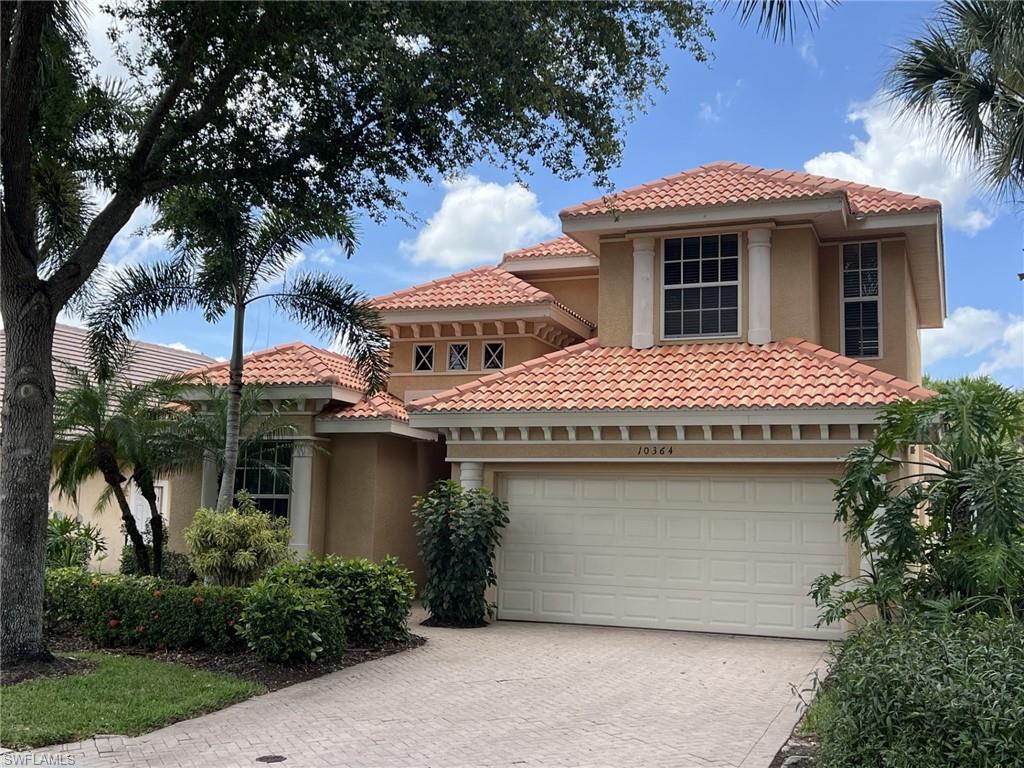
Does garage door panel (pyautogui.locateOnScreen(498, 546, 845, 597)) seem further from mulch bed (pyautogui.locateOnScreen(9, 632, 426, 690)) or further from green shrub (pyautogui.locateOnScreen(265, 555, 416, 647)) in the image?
mulch bed (pyautogui.locateOnScreen(9, 632, 426, 690))

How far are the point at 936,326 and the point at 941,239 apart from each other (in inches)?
244

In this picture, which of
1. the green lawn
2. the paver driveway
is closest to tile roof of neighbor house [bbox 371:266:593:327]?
the paver driveway

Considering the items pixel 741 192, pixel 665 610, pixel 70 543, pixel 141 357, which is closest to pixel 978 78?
pixel 741 192

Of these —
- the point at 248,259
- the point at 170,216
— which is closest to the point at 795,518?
the point at 248,259

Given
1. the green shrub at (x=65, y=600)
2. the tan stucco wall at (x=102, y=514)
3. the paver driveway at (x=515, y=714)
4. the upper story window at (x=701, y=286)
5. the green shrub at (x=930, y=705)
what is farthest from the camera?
the tan stucco wall at (x=102, y=514)

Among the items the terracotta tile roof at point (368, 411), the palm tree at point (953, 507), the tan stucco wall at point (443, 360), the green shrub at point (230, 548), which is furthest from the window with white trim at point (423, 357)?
the palm tree at point (953, 507)

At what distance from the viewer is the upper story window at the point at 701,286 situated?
15758 mm

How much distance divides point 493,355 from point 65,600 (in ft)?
29.4

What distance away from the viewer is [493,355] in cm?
1869

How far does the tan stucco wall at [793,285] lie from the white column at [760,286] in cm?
14

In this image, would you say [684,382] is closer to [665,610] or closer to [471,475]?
[665,610]

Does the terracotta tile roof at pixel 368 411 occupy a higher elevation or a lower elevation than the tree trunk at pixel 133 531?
higher

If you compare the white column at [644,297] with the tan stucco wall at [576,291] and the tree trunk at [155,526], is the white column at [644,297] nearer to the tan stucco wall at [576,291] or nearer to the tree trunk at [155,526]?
the tan stucco wall at [576,291]

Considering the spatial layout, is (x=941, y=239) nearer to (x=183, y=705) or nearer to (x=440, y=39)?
(x=440, y=39)
